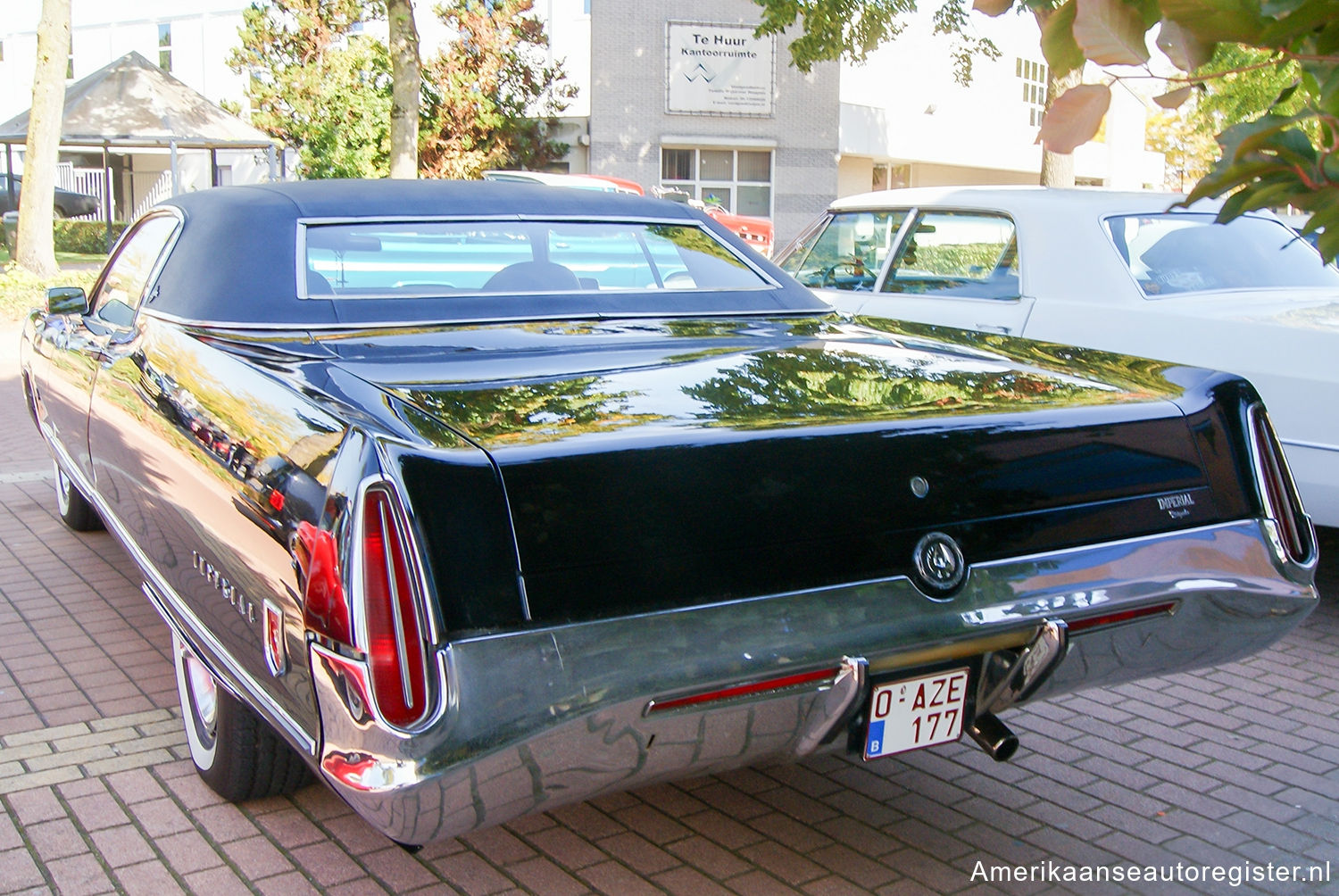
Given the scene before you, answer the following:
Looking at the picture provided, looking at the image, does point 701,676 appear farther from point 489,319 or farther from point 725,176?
point 725,176

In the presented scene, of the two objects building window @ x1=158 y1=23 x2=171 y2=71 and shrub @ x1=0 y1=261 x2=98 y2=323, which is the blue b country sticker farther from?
building window @ x1=158 y1=23 x2=171 y2=71

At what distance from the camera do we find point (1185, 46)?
55.2 inches

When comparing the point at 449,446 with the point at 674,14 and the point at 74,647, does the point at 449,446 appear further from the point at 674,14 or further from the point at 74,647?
the point at 674,14

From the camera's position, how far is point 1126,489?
8.95 feet

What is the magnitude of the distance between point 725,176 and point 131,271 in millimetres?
25840

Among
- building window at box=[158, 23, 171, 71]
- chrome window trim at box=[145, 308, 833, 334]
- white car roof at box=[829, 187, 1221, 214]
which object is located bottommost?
chrome window trim at box=[145, 308, 833, 334]

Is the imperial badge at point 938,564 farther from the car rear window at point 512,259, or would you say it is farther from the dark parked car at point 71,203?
the dark parked car at point 71,203

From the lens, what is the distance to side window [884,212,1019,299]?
5.97m

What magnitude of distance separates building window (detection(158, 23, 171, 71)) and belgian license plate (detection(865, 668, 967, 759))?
3799 cm

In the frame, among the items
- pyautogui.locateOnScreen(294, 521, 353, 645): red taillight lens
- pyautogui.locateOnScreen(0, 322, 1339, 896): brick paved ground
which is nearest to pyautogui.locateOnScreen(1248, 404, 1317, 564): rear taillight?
pyautogui.locateOnScreen(0, 322, 1339, 896): brick paved ground

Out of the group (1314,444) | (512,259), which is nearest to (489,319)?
(512,259)

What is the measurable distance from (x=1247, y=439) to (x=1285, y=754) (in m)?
1.22

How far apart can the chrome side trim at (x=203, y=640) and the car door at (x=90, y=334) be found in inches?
12.8

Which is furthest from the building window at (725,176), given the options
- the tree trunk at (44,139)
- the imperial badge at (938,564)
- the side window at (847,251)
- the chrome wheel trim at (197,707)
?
the imperial badge at (938,564)
